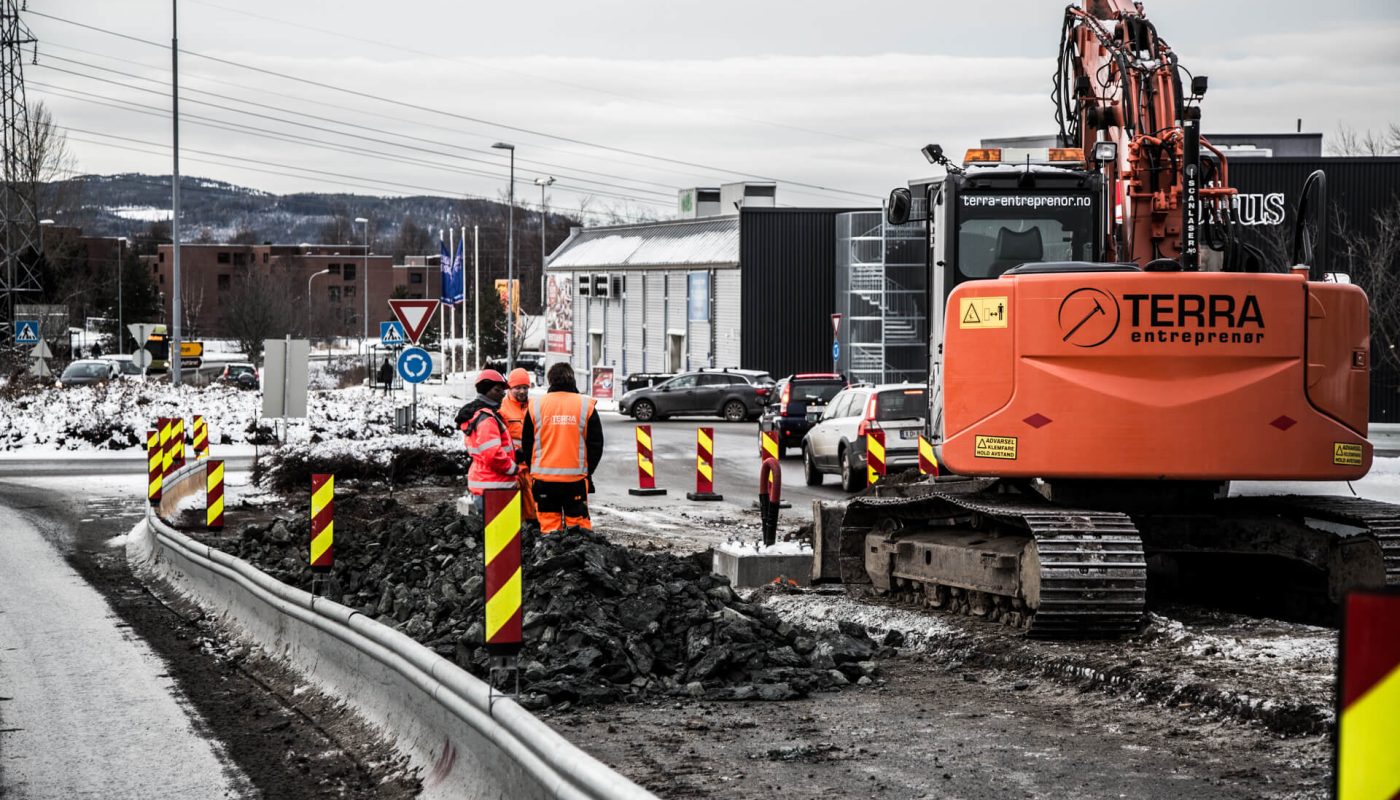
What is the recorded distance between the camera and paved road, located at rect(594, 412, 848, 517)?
2439cm

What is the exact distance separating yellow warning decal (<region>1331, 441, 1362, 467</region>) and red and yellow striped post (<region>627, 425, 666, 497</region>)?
51.9 ft

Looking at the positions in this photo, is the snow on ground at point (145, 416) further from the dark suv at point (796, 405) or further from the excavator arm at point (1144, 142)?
the excavator arm at point (1144, 142)

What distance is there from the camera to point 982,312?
10.4m

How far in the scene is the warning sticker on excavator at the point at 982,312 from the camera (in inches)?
406

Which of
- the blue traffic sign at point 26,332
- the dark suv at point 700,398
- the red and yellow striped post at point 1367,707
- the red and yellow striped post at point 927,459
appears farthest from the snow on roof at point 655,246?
the red and yellow striped post at point 1367,707

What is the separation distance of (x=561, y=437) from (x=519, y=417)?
201 centimetres

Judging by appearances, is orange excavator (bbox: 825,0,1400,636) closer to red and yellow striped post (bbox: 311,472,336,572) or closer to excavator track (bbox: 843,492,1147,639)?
excavator track (bbox: 843,492,1147,639)

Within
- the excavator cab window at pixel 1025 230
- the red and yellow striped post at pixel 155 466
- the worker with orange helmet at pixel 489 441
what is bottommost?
the red and yellow striped post at pixel 155 466

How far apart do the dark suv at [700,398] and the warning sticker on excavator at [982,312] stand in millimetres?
39362

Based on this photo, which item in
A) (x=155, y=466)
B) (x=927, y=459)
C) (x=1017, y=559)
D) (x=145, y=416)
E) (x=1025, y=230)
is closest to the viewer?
(x=1017, y=559)

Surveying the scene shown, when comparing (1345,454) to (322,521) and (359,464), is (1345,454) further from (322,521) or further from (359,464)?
(359,464)

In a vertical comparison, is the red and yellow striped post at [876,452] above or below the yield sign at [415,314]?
below

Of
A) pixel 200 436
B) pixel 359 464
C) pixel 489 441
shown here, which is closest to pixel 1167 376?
Answer: pixel 489 441

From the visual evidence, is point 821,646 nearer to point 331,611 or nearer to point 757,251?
point 331,611
